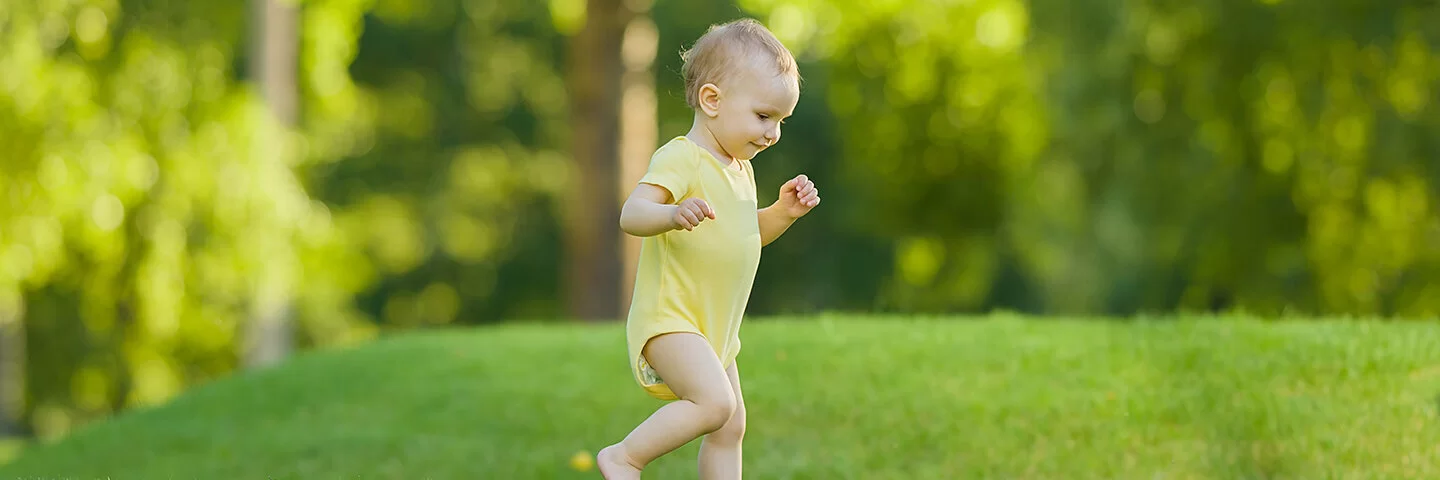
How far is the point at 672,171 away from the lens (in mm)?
3738

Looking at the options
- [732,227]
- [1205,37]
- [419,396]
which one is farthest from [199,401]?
[1205,37]

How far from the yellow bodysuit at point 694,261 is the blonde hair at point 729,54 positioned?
0.20 meters

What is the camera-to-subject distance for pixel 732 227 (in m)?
3.84

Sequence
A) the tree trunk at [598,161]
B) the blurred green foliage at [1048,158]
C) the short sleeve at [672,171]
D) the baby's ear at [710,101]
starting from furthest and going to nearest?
the blurred green foliage at [1048,158], the tree trunk at [598,161], the baby's ear at [710,101], the short sleeve at [672,171]

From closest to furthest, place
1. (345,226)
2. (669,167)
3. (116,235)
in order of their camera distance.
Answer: (669,167), (116,235), (345,226)

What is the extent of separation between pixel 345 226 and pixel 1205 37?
16.8 m

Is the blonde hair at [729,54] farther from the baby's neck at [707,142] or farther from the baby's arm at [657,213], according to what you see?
the baby's arm at [657,213]

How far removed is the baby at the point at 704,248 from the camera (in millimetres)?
3738

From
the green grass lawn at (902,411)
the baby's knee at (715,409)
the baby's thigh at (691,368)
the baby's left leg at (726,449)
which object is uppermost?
the baby's thigh at (691,368)

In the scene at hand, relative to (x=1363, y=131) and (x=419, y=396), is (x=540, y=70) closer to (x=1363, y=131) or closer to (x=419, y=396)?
(x=1363, y=131)

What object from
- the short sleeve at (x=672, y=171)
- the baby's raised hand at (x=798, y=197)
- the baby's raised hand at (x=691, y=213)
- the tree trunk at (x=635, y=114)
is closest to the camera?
the baby's raised hand at (x=691, y=213)

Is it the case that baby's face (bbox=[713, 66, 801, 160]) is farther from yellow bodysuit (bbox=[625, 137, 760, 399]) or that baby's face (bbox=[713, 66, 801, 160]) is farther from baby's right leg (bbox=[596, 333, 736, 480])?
baby's right leg (bbox=[596, 333, 736, 480])

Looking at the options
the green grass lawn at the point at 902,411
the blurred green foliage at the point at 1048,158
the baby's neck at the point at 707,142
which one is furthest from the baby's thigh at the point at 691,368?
the blurred green foliage at the point at 1048,158

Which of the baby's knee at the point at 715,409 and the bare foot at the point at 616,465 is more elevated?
the baby's knee at the point at 715,409
